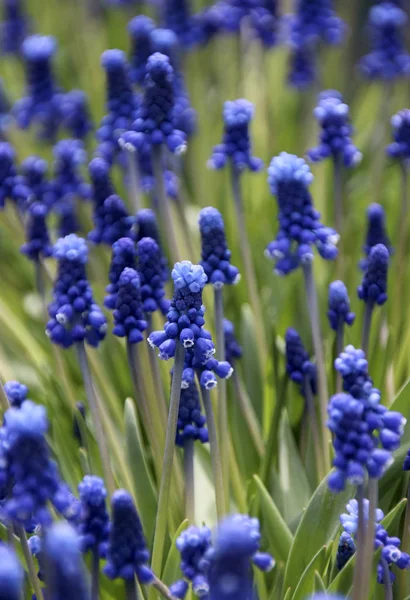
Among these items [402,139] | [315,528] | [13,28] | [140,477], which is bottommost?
[315,528]

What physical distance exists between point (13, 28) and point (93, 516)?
14.9 ft

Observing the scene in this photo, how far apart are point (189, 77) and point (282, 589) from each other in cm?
397

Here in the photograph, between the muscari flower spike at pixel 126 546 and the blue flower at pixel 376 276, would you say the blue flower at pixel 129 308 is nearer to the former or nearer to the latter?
the muscari flower spike at pixel 126 546

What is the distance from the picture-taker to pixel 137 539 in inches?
72.6

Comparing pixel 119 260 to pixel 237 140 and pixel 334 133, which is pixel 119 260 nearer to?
pixel 237 140

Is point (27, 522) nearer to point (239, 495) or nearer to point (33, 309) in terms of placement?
point (239, 495)

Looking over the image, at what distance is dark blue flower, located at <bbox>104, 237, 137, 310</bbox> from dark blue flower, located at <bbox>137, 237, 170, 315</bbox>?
1.2 inches

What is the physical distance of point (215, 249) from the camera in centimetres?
241

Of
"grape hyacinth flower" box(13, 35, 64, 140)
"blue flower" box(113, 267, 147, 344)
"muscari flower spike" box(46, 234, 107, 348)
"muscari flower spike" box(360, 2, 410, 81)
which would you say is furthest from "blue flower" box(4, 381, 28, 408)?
"muscari flower spike" box(360, 2, 410, 81)

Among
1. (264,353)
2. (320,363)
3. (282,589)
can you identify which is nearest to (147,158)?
(264,353)

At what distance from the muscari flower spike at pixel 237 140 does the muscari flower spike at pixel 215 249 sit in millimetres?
586

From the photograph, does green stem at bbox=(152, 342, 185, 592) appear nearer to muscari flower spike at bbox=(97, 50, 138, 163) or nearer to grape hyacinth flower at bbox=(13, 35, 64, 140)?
muscari flower spike at bbox=(97, 50, 138, 163)

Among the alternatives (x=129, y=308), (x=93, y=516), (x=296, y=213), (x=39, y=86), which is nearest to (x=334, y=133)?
(x=296, y=213)

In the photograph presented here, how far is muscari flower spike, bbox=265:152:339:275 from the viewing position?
2477 millimetres
